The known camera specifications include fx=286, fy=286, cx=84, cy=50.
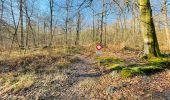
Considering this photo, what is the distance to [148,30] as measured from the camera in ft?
50.1

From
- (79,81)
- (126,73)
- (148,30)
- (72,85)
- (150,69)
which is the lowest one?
(72,85)

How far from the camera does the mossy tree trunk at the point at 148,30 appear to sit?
15.2 meters

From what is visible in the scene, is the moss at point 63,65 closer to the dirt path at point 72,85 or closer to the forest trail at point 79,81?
the forest trail at point 79,81

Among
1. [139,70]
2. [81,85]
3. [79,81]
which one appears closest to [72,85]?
[81,85]

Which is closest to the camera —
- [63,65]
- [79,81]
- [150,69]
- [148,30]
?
[79,81]

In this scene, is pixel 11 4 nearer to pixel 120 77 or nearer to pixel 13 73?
pixel 13 73

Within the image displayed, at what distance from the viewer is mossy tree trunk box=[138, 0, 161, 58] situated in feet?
49.9

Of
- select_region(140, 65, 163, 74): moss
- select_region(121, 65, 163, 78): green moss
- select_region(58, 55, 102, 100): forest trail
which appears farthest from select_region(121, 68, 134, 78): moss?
select_region(58, 55, 102, 100): forest trail

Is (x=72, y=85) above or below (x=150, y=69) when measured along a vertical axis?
below

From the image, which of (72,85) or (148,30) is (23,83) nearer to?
(72,85)

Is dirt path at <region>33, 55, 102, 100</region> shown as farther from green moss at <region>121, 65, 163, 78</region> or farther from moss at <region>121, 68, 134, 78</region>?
green moss at <region>121, 65, 163, 78</region>

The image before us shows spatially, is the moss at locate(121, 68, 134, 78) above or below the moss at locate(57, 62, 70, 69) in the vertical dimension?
below

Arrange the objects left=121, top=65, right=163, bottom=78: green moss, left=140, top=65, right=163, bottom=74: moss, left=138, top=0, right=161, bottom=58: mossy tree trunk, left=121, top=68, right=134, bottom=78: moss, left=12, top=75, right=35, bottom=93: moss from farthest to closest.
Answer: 1. left=138, top=0, right=161, bottom=58: mossy tree trunk
2. left=140, top=65, right=163, bottom=74: moss
3. left=121, top=65, right=163, bottom=78: green moss
4. left=121, top=68, right=134, bottom=78: moss
5. left=12, top=75, right=35, bottom=93: moss

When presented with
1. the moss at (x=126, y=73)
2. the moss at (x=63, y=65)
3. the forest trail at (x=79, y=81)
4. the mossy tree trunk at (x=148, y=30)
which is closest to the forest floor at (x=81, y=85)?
the forest trail at (x=79, y=81)
